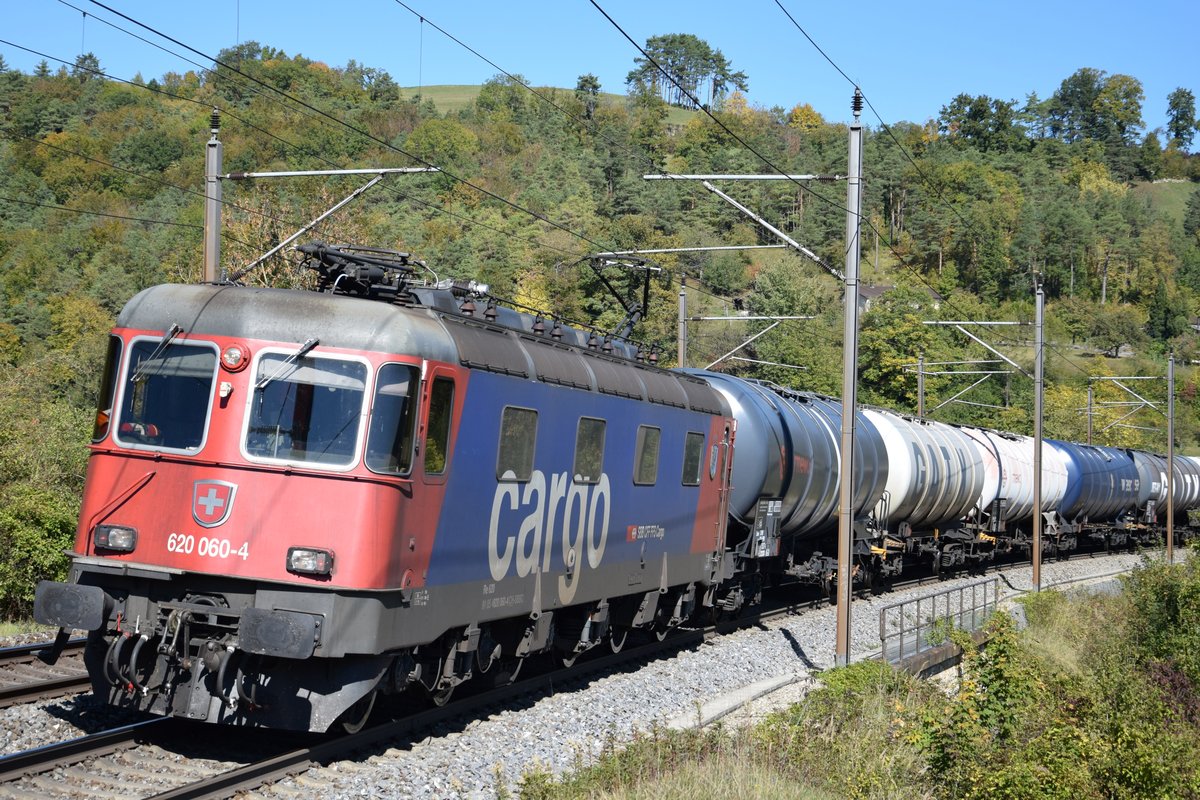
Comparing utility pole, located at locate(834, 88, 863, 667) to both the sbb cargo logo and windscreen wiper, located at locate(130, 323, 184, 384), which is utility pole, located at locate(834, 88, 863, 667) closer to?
the sbb cargo logo

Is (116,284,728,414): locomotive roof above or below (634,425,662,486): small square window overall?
above

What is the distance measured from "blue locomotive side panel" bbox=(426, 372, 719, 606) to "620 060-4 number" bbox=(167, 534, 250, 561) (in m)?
1.61

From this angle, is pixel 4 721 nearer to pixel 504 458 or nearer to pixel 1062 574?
pixel 504 458

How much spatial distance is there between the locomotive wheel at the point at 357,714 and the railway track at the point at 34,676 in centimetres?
272

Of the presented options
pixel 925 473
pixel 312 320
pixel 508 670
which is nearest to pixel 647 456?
pixel 508 670

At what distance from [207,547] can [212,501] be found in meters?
0.35

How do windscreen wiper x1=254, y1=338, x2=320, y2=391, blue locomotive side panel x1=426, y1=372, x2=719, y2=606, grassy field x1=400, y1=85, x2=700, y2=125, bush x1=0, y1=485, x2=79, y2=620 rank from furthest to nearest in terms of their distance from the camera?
grassy field x1=400, y1=85, x2=700, y2=125 < bush x1=0, y1=485, x2=79, y2=620 < blue locomotive side panel x1=426, y1=372, x2=719, y2=606 < windscreen wiper x1=254, y1=338, x2=320, y2=391

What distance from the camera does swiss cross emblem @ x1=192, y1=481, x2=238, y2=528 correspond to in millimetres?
9680

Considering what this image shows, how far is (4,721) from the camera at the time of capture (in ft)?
33.3

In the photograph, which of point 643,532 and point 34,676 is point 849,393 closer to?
point 643,532

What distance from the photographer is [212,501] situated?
973 centimetres

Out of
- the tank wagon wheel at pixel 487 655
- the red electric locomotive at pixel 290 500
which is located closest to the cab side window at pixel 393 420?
the red electric locomotive at pixel 290 500

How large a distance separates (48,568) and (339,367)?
9.08 m

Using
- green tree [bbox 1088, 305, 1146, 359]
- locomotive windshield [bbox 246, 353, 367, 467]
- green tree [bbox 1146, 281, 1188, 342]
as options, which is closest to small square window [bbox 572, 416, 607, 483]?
locomotive windshield [bbox 246, 353, 367, 467]
